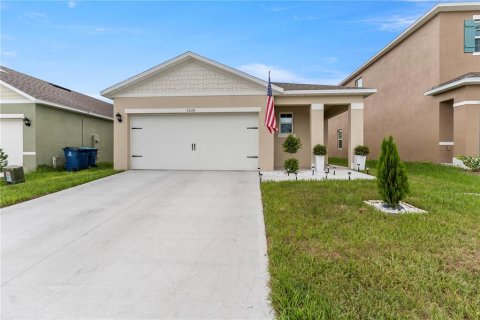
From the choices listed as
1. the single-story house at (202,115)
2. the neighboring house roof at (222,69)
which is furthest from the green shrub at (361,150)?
the neighboring house roof at (222,69)

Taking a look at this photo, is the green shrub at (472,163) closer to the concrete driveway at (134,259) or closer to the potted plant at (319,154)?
the potted plant at (319,154)

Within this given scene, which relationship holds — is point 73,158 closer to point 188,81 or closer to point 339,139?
point 188,81

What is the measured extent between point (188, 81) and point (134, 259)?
9.53 metres

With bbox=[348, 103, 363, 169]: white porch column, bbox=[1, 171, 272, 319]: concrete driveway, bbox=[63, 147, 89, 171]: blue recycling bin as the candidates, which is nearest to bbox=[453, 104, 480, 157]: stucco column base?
bbox=[348, 103, 363, 169]: white porch column

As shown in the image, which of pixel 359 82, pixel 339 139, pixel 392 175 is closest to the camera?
pixel 392 175

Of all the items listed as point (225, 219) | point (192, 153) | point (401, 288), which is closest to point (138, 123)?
point (192, 153)

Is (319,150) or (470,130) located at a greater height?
(470,130)

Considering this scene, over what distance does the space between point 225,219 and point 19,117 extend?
11964mm

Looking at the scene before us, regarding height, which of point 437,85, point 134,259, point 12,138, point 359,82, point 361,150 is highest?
point 359,82

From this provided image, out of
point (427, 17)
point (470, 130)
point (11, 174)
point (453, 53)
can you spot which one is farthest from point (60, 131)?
point (453, 53)

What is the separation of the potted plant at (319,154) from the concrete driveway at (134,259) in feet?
18.6

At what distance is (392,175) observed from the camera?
17.7ft

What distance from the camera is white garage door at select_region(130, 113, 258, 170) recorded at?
1161 cm

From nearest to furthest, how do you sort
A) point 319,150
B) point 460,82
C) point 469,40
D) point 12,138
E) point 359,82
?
point 319,150
point 460,82
point 12,138
point 469,40
point 359,82
